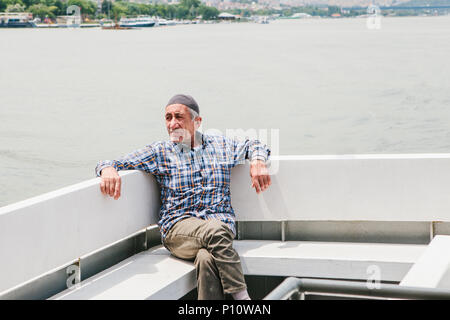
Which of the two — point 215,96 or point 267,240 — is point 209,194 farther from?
point 215,96

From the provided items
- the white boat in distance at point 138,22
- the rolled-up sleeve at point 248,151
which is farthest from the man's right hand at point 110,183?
the white boat in distance at point 138,22

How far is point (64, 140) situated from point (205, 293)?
87.2 feet

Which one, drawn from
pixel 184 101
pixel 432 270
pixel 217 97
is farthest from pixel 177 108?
pixel 217 97

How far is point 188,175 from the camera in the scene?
A: 3.05 metres

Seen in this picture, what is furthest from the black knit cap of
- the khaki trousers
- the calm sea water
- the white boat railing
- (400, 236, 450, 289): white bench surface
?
the calm sea water

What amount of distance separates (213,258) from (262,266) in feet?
1.46

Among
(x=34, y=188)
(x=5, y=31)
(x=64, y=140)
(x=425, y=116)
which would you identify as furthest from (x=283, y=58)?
(x=5, y=31)

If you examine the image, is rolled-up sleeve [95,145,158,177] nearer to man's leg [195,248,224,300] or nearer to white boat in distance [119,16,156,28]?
man's leg [195,248,224,300]

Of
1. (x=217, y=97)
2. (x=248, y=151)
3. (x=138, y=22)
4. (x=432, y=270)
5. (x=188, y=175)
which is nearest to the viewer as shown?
(x=432, y=270)

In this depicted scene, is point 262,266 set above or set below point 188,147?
below

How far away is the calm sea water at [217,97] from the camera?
26984 mm

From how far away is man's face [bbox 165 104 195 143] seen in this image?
10.0ft

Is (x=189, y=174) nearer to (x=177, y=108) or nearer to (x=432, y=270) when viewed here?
(x=177, y=108)

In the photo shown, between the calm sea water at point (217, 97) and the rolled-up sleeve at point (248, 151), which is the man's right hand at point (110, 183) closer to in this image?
the rolled-up sleeve at point (248, 151)
